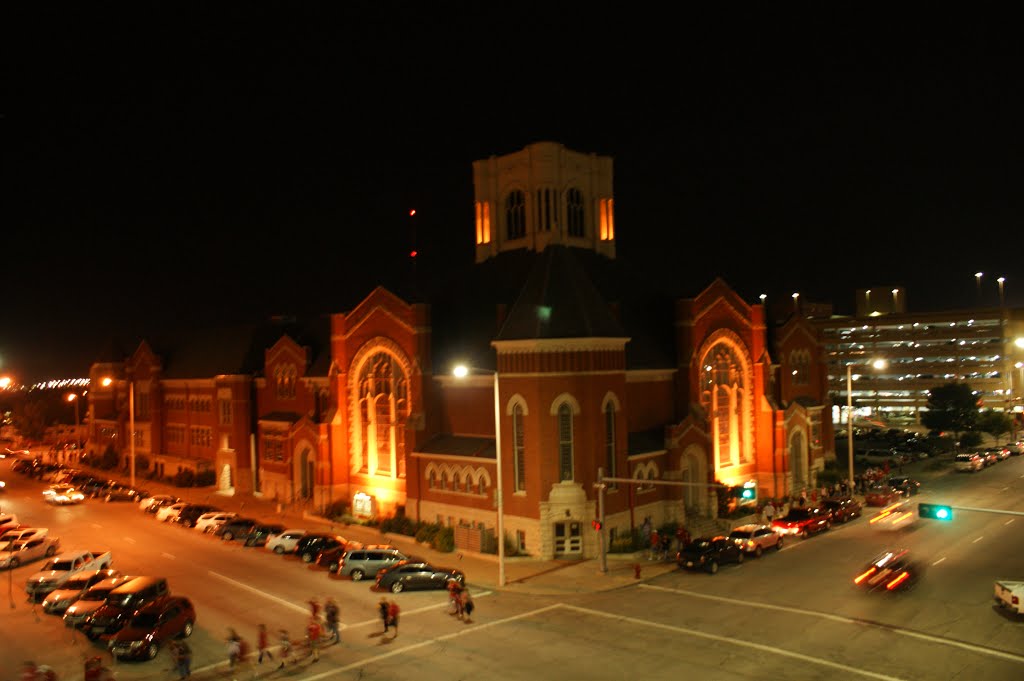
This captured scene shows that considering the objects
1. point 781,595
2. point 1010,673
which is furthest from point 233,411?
point 1010,673

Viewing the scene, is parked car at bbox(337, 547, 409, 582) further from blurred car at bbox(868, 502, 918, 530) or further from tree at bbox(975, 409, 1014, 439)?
tree at bbox(975, 409, 1014, 439)

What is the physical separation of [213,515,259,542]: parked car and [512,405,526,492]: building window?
16.3m

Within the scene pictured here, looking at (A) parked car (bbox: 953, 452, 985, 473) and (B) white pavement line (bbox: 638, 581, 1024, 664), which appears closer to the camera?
(B) white pavement line (bbox: 638, 581, 1024, 664)

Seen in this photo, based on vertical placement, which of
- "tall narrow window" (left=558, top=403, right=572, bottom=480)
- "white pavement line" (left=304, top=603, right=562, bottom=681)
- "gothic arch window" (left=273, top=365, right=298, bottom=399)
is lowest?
"white pavement line" (left=304, top=603, right=562, bottom=681)

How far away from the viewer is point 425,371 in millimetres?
46625

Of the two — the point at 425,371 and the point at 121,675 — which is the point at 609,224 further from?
the point at 121,675

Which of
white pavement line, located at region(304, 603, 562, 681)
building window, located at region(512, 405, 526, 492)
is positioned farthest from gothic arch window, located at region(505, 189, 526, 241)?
white pavement line, located at region(304, 603, 562, 681)

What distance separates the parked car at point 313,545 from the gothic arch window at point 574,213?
2746 centimetres

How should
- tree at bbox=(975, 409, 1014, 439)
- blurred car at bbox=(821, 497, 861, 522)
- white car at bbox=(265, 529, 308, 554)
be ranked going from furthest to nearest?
tree at bbox=(975, 409, 1014, 439) < blurred car at bbox=(821, 497, 861, 522) < white car at bbox=(265, 529, 308, 554)

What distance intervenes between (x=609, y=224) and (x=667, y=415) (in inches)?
663

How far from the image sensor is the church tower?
54.2 m

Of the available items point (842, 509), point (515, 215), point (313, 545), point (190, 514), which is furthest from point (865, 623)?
point (190, 514)

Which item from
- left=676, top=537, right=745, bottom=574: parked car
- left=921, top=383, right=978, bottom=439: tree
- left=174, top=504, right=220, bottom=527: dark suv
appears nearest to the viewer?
left=676, top=537, right=745, bottom=574: parked car

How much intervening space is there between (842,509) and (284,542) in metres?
32.0
